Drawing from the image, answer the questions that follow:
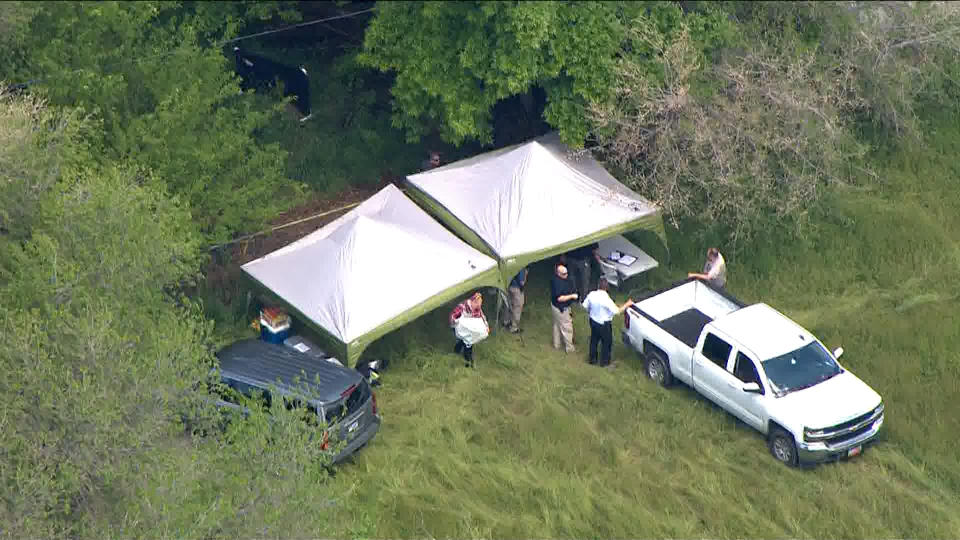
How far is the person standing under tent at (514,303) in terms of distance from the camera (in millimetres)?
20016

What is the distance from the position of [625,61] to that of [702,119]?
5.51 ft

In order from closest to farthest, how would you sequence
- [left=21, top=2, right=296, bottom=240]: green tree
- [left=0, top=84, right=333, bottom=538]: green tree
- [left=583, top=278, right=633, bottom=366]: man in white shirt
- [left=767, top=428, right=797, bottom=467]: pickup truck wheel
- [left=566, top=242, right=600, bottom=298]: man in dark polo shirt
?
[left=0, top=84, right=333, bottom=538]: green tree, [left=767, top=428, right=797, bottom=467]: pickup truck wheel, [left=583, top=278, right=633, bottom=366]: man in white shirt, [left=21, top=2, right=296, bottom=240]: green tree, [left=566, top=242, right=600, bottom=298]: man in dark polo shirt

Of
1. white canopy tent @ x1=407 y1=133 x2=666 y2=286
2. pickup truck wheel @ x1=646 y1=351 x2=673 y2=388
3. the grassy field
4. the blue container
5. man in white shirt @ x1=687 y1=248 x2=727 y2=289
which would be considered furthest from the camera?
white canopy tent @ x1=407 y1=133 x2=666 y2=286

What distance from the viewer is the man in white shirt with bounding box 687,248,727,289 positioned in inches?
774

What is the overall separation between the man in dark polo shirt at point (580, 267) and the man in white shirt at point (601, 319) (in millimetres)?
1454

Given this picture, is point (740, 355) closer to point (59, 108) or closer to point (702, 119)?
point (702, 119)

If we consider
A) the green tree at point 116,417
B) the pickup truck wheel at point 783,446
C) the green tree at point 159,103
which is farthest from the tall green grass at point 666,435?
the green tree at point 159,103

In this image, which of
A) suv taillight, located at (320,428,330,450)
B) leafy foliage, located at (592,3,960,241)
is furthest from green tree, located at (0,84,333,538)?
leafy foliage, located at (592,3,960,241)

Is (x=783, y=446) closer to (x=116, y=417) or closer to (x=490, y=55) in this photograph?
(x=116, y=417)

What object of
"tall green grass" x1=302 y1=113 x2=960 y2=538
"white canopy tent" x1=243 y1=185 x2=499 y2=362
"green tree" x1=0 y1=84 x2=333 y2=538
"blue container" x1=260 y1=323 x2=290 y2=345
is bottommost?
"tall green grass" x1=302 y1=113 x2=960 y2=538

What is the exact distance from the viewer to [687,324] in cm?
1847

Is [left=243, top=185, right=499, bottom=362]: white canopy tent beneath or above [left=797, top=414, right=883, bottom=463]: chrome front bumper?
above

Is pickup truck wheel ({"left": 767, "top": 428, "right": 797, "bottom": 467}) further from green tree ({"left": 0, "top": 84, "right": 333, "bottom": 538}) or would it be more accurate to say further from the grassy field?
green tree ({"left": 0, "top": 84, "right": 333, "bottom": 538})

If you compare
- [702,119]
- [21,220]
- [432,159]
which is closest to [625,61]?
[702,119]
